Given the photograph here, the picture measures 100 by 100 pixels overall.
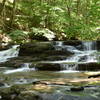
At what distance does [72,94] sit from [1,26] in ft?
54.7

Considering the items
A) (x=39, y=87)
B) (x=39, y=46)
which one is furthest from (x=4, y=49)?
(x=39, y=87)

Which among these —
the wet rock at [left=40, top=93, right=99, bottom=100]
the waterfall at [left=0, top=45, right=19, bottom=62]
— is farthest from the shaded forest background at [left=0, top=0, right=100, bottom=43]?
the wet rock at [left=40, top=93, right=99, bottom=100]

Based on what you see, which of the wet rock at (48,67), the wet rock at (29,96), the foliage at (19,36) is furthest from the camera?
the foliage at (19,36)

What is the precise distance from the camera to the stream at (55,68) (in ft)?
22.2

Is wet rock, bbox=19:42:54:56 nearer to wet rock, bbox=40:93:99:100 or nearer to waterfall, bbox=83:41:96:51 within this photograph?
waterfall, bbox=83:41:96:51

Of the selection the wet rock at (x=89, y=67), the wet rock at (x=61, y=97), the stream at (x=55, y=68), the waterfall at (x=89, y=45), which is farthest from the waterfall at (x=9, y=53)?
the wet rock at (x=61, y=97)

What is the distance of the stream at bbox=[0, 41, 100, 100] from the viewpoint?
675 centimetres

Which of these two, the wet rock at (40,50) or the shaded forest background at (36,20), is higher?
the shaded forest background at (36,20)

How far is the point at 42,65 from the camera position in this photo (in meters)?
12.1

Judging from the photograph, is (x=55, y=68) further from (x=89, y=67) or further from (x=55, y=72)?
(x=89, y=67)

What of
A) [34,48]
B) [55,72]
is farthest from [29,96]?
[34,48]

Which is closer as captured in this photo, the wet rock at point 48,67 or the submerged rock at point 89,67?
the submerged rock at point 89,67

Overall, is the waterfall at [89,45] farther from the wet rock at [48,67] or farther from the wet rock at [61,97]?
the wet rock at [61,97]

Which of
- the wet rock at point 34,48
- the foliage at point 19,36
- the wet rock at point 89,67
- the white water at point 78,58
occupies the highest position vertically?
the foliage at point 19,36
